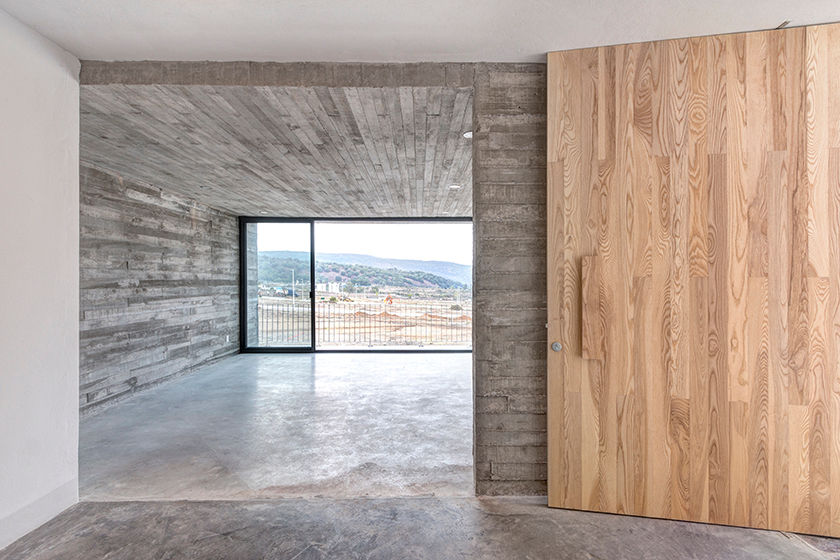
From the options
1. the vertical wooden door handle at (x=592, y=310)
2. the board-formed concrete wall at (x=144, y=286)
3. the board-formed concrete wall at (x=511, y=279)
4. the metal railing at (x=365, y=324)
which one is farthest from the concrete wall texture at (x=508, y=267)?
the metal railing at (x=365, y=324)

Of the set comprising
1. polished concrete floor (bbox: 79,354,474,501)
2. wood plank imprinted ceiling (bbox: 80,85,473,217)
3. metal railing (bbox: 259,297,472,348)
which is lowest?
polished concrete floor (bbox: 79,354,474,501)

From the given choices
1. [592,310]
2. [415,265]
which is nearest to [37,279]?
[592,310]

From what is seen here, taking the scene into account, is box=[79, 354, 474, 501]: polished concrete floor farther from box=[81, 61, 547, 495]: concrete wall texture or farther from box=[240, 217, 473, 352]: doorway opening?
box=[240, 217, 473, 352]: doorway opening

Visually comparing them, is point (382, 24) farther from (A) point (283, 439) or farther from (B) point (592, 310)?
(A) point (283, 439)

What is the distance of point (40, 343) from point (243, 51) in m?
1.98

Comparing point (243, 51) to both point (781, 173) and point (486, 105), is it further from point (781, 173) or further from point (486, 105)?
point (781, 173)

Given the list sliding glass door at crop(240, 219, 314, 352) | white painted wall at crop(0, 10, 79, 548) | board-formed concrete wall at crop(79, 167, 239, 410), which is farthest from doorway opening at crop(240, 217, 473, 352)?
white painted wall at crop(0, 10, 79, 548)

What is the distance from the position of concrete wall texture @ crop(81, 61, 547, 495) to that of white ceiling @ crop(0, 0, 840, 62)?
15cm

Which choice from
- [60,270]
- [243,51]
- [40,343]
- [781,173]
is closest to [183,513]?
[40,343]

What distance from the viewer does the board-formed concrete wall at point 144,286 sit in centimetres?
425

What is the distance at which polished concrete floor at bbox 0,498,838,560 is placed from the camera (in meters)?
1.97

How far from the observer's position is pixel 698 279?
2.22m

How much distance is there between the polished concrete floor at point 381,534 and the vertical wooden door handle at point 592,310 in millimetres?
924

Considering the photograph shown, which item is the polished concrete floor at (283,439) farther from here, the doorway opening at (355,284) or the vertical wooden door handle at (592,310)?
the doorway opening at (355,284)
